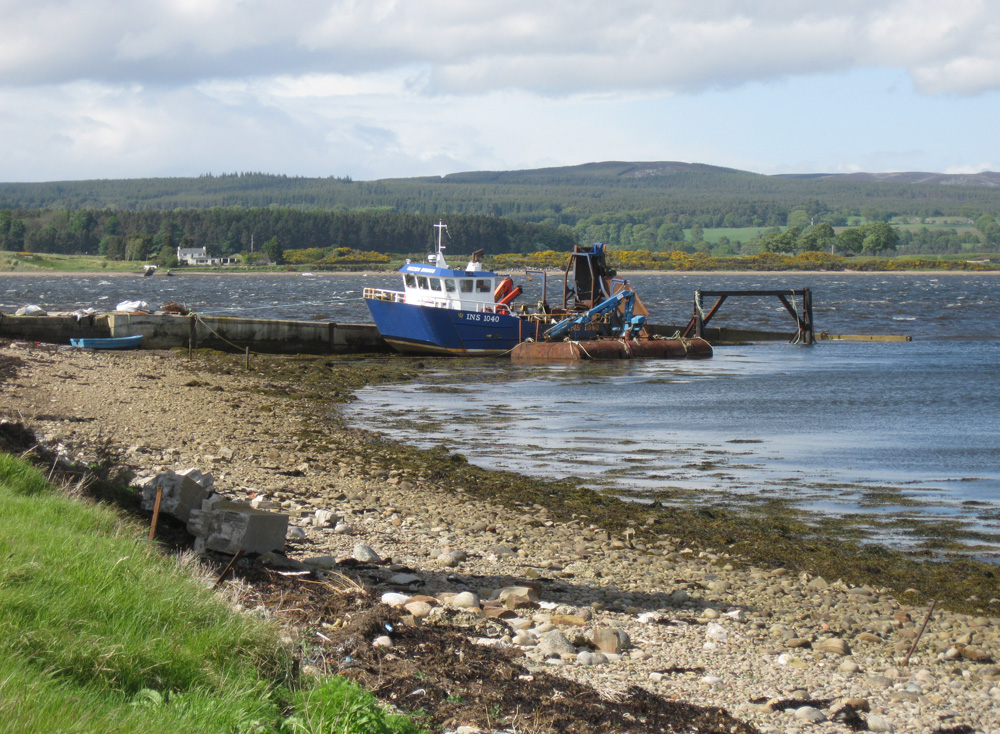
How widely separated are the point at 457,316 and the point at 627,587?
89.5ft

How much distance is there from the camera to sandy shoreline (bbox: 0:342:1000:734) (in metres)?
6.01

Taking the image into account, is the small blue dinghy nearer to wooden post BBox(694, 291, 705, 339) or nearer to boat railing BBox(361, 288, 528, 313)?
boat railing BBox(361, 288, 528, 313)

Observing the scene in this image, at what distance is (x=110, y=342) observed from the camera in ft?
97.4

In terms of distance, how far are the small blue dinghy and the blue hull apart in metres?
8.24

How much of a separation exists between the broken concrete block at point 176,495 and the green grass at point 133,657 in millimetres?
1831

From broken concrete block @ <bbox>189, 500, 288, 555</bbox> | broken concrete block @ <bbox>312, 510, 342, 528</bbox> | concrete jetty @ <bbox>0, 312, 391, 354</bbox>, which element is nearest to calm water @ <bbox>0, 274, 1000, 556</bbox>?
concrete jetty @ <bbox>0, 312, 391, 354</bbox>

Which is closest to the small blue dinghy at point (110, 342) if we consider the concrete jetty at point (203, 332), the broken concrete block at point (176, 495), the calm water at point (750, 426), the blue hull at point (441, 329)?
the concrete jetty at point (203, 332)

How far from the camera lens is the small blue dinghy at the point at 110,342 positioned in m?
29.2

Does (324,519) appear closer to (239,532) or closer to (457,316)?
(239,532)

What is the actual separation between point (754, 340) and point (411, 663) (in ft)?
141

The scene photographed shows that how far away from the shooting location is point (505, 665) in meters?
5.70

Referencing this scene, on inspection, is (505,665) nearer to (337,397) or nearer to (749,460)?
(749,460)

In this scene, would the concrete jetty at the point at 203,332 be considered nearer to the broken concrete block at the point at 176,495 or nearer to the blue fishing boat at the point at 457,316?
the blue fishing boat at the point at 457,316

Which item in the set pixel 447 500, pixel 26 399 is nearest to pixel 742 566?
pixel 447 500
